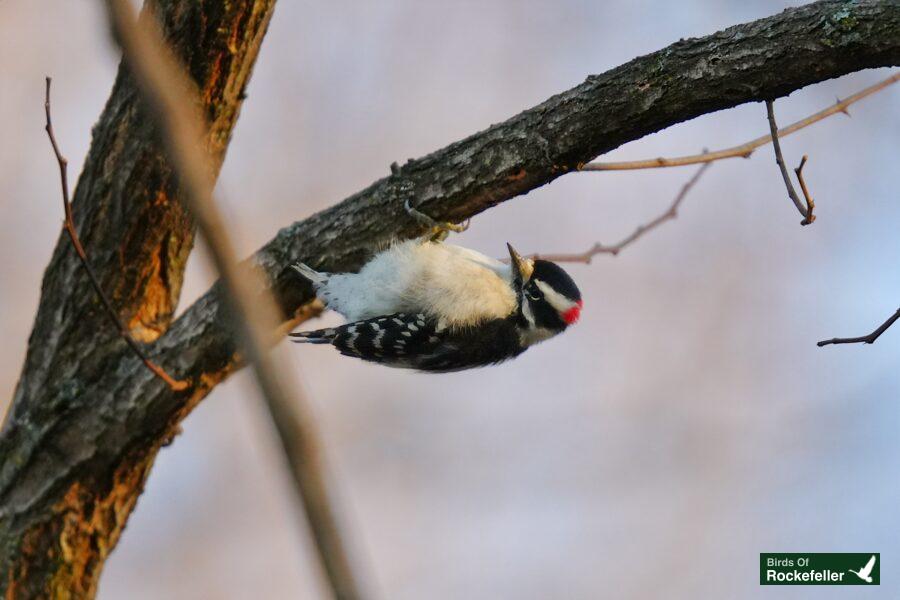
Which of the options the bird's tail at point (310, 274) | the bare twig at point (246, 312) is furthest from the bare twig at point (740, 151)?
the bare twig at point (246, 312)

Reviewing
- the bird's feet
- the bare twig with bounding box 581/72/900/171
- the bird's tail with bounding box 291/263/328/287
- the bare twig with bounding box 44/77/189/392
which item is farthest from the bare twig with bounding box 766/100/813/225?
the bare twig with bounding box 44/77/189/392

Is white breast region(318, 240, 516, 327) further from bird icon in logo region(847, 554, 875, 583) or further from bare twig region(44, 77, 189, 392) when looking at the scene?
bird icon in logo region(847, 554, 875, 583)

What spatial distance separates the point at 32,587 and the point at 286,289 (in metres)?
1.90

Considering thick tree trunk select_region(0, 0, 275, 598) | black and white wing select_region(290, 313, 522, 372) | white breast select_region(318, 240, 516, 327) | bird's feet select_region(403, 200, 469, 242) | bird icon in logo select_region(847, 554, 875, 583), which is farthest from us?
bird icon in logo select_region(847, 554, 875, 583)

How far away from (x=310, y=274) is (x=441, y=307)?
0.71 metres

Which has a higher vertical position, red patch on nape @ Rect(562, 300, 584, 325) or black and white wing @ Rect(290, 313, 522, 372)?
red patch on nape @ Rect(562, 300, 584, 325)

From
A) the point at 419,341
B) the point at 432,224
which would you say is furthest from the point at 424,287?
the point at 432,224

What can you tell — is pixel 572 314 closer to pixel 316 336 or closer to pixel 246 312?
pixel 316 336

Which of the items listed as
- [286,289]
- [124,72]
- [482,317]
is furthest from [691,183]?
[124,72]

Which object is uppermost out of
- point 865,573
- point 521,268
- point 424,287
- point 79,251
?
point 521,268

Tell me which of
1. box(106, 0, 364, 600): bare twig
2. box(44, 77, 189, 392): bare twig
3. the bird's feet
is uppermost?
the bird's feet

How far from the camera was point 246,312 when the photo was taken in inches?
47.4

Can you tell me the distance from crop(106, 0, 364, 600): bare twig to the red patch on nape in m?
3.56

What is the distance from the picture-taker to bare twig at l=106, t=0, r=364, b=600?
1.09 meters
